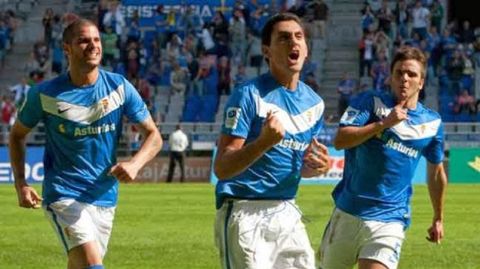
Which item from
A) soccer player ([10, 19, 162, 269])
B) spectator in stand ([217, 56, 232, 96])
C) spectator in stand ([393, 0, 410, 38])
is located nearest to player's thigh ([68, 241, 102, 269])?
soccer player ([10, 19, 162, 269])

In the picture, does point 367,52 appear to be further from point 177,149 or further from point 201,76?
point 177,149

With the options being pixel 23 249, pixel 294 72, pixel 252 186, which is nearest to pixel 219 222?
pixel 252 186

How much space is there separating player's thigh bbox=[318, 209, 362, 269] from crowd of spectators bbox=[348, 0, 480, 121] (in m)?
31.8

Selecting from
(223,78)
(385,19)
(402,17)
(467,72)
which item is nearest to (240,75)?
(223,78)

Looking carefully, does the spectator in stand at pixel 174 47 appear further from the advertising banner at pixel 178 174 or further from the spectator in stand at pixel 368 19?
the spectator in stand at pixel 368 19

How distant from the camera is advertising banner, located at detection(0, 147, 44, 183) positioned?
39094mm

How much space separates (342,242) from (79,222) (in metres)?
2.00

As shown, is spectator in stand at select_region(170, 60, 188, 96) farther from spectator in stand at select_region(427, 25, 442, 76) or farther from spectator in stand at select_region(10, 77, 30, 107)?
spectator in stand at select_region(427, 25, 442, 76)

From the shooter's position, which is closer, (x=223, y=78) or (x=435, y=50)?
(x=435, y=50)

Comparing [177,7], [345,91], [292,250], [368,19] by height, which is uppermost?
[292,250]

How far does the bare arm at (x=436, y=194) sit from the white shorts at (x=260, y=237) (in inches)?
86.5

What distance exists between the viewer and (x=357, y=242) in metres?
10.5

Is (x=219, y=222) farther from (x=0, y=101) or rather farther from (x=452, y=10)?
(x=452, y=10)

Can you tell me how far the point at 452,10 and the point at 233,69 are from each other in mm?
8789
